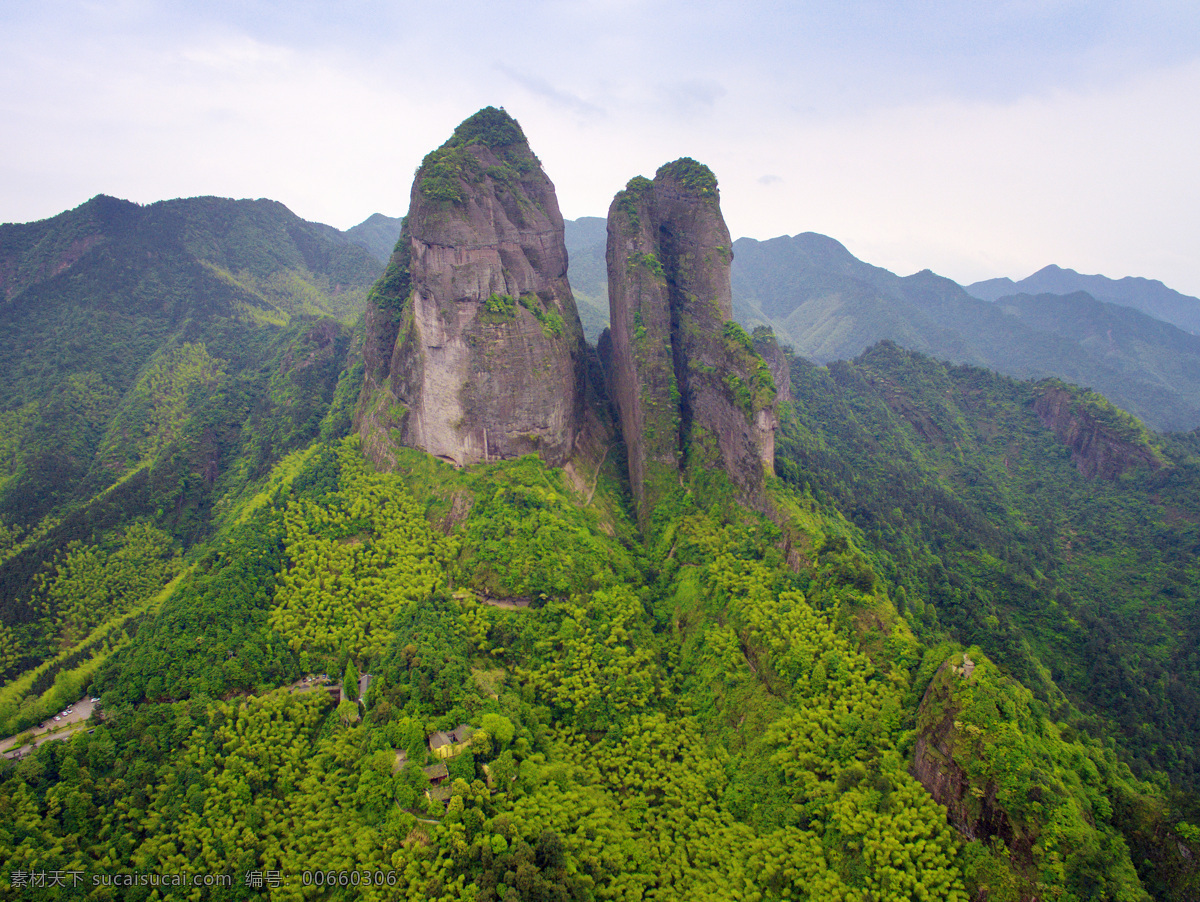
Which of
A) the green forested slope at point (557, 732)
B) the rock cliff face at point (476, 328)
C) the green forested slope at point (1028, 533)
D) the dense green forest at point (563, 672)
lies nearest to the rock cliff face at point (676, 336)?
the dense green forest at point (563, 672)

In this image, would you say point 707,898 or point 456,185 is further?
point 456,185

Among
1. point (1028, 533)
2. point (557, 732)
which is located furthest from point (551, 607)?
point (1028, 533)

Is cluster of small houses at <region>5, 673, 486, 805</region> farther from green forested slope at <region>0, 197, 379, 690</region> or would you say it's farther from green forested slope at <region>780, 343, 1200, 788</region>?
green forested slope at <region>780, 343, 1200, 788</region>

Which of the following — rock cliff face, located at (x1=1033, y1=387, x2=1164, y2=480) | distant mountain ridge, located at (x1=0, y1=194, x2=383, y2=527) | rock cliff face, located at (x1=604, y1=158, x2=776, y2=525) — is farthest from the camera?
rock cliff face, located at (x1=1033, y1=387, x2=1164, y2=480)

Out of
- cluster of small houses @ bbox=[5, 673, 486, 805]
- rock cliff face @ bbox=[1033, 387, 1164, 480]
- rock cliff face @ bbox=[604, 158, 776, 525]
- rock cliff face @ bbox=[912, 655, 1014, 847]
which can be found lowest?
cluster of small houses @ bbox=[5, 673, 486, 805]

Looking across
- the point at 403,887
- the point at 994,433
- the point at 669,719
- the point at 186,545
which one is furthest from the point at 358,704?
the point at 994,433

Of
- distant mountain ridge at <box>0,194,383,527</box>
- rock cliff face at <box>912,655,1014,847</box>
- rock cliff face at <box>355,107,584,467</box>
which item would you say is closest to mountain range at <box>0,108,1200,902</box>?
rock cliff face at <box>912,655,1014,847</box>

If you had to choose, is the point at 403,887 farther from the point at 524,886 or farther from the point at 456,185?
the point at 456,185
